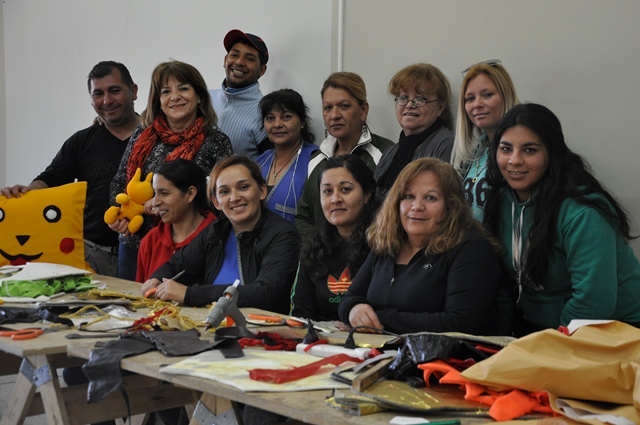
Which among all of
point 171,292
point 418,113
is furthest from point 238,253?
point 418,113

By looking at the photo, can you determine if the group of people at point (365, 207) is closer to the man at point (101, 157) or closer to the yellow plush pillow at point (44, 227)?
the man at point (101, 157)

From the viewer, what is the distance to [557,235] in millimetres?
2533

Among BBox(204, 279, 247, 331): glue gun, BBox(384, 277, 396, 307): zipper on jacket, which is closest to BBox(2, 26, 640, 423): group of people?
BBox(384, 277, 396, 307): zipper on jacket

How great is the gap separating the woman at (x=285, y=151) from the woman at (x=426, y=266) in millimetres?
1261

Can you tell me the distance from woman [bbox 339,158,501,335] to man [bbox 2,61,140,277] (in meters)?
2.17

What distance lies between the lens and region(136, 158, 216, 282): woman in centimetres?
350

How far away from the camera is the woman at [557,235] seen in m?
2.46

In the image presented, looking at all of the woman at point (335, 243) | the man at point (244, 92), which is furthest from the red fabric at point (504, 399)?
the man at point (244, 92)

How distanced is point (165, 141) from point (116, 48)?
2.62 metres

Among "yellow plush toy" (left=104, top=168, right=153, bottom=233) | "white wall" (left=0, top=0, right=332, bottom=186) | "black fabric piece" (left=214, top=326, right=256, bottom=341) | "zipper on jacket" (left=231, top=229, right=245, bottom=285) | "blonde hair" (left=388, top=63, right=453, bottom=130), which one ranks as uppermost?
"white wall" (left=0, top=0, right=332, bottom=186)

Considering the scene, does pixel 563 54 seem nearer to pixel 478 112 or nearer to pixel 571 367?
pixel 478 112

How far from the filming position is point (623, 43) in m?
3.00

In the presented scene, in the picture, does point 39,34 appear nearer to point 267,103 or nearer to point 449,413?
point 267,103

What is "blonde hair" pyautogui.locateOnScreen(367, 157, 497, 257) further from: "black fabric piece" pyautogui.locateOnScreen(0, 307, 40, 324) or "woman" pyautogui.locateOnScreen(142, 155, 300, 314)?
"black fabric piece" pyautogui.locateOnScreen(0, 307, 40, 324)
